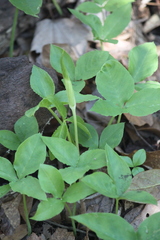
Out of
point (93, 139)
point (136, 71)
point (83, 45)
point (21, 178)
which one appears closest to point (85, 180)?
point (21, 178)

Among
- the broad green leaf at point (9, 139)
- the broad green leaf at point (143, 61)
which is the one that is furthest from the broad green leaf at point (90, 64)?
the broad green leaf at point (9, 139)

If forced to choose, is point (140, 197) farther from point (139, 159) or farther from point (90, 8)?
point (90, 8)

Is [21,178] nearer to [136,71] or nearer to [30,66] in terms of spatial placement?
[30,66]

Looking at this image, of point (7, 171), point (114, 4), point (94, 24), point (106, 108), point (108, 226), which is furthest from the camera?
point (114, 4)

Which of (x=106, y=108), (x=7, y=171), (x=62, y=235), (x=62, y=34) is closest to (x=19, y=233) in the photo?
(x=62, y=235)

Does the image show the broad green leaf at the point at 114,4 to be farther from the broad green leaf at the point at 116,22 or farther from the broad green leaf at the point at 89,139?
the broad green leaf at the point at 89,139
